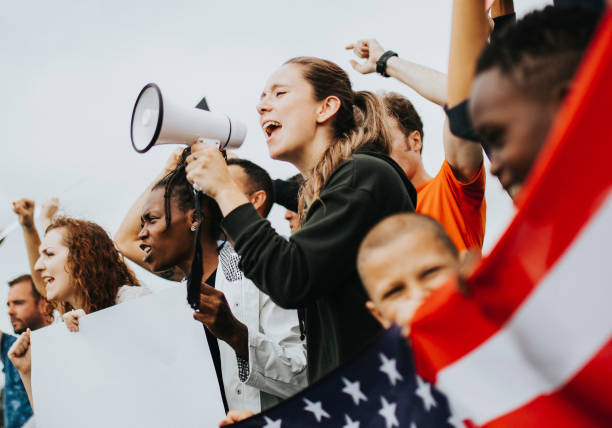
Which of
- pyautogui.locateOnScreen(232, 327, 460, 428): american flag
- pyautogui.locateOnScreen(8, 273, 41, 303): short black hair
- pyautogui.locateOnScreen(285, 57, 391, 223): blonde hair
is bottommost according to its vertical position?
pyautogui.locateOnScreen(8, 273, 41, 303): short black hair

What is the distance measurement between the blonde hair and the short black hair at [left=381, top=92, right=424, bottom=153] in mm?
669

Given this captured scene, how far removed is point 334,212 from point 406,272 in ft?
1.20

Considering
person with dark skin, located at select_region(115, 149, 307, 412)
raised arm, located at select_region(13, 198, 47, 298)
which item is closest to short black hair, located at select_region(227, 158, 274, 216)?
person with dark skin, located at select_region(115, 149, 307, 412)

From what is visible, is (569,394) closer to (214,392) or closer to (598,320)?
(598,320)

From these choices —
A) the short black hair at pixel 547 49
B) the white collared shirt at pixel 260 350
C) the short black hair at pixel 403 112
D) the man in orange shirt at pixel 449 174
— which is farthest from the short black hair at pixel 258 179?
the short black hair at pixel 547 49

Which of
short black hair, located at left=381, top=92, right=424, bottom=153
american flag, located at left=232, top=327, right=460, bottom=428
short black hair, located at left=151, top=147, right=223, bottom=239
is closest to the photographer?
american flag, located at left=232, top=327, right=460, bottom=428

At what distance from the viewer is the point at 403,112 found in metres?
3.11

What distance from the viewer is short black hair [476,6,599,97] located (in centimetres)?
85

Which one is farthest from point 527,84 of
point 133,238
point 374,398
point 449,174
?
A: point 133,238

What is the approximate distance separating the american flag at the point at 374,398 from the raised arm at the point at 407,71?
0.95m

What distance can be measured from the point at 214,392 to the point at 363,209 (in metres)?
1.03

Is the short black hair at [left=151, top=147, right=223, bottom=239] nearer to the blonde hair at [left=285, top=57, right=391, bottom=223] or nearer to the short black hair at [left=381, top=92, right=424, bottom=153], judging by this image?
the blonde hair at [left=285, top=57, right=391, bottom=223]

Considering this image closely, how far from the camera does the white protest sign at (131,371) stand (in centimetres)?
219

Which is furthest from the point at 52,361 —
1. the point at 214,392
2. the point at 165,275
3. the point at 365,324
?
the point at 365,324
